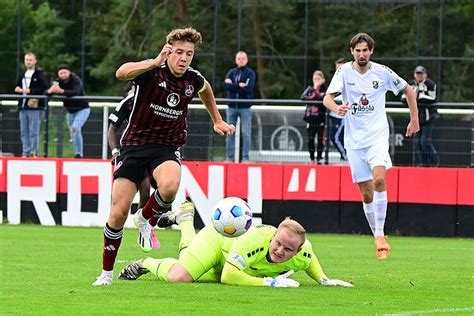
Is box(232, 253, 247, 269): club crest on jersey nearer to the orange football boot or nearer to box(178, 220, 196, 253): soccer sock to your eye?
box(178, 220, 196, 253): soccer sock

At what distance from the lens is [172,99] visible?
10922 millimetres

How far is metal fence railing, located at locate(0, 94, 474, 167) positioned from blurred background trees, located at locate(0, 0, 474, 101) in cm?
1152

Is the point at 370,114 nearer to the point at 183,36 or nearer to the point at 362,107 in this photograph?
the point at 362,107

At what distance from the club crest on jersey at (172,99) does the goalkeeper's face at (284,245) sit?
1672 mm

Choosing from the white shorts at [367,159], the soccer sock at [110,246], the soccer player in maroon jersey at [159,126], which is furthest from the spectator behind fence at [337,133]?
the soccer sock at [110,246]

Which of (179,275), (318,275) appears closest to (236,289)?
(179,275)

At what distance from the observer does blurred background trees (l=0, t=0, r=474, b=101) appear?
107ft

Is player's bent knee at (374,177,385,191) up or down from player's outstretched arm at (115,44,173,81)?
down

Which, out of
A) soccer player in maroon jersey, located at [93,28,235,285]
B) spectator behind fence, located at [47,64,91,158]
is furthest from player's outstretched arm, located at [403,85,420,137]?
spectator behind fence, located at [47,64,91,158]

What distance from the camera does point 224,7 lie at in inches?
1401

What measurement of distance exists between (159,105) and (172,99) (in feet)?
0.42

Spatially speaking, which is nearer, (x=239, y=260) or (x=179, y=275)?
(x=239, y=260)

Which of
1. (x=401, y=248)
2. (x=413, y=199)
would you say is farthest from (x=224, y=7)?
(x=401, y=248)

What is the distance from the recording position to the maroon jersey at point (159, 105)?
10891mm
